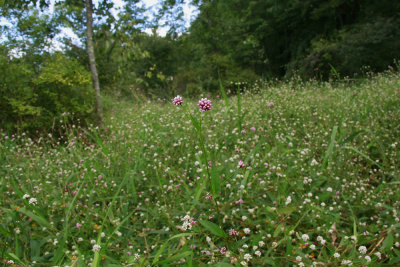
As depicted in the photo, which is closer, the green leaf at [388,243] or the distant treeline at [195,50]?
the green leaf at [388,243]

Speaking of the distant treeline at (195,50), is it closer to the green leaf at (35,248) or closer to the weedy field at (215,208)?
the weedy field at (215,208)

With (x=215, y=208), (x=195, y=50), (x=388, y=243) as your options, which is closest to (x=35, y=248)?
(x=215, y=208)

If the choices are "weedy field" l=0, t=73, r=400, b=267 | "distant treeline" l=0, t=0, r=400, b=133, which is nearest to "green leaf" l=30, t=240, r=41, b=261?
"weedy field" l=0, t=73, r=400, b=267

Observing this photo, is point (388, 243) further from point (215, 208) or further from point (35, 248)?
point (35, 248)

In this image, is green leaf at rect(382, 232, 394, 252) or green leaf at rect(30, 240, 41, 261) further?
green leaf at rect(30, 240, 41, 261)

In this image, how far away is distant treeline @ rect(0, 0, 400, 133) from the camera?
5.20m

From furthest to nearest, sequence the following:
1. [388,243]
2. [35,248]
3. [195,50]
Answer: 1. [195,50]
2. [35,248]
3. [388,243]

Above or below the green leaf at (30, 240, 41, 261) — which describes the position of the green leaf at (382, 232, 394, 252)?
below

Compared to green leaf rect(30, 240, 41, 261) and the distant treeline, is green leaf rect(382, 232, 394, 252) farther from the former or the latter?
green leaf rect(30, 240, 41, 261)

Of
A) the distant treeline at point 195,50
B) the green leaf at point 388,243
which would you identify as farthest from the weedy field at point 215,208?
the distant treeline at point 195,50

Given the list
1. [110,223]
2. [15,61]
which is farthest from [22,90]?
[110,223]

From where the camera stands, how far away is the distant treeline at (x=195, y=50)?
5.20m

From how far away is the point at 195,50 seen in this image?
1847 centimetres

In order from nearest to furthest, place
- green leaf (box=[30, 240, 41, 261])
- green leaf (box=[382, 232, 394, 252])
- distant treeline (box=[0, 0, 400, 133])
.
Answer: green leaf (box=[382, 232, 394, 252]) < green leaf (box=[30, 240, 41, 261]) < distant treeline (box=[0, 0, 400, 133])
